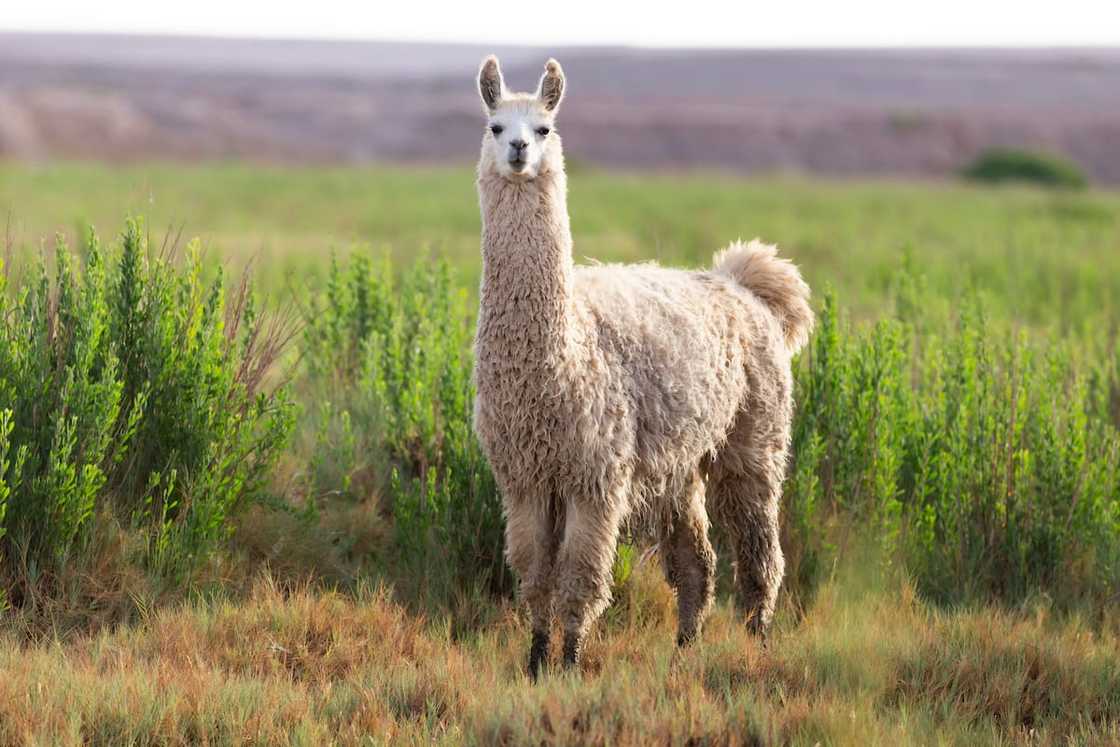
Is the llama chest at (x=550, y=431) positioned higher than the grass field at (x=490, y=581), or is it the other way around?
the llama chest at (x=550, y=431)

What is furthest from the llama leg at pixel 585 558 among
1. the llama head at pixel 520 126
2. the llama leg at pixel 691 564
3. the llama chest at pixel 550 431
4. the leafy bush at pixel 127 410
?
the leafy bush at pixel 127 410

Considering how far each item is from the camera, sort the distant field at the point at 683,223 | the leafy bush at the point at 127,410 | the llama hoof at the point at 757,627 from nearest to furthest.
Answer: the leafy bush at the point at 127,410 → the llama hoof at the point at 757,627 → the distant field at the point at 683,223

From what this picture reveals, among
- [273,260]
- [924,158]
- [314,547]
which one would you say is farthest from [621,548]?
[924,158]

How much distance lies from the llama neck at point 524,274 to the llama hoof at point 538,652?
1.13 meters

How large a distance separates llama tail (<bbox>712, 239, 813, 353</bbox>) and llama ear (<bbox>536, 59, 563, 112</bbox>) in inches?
54.6

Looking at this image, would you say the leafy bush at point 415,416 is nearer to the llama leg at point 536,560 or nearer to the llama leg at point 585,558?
the llama leg at point 536,560

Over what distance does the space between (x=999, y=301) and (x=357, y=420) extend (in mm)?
8798

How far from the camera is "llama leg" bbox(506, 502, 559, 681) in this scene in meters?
5.41

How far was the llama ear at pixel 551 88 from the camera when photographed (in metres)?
5.43

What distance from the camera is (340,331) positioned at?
853 cm

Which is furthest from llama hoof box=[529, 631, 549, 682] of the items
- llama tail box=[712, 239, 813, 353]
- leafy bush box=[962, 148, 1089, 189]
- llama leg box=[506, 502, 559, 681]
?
leafy bush box=[962, 148, 1089, 189]

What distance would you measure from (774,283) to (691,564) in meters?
1.41

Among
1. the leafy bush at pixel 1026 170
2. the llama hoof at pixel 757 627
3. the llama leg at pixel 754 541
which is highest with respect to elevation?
the leafy bush at pixel 1026 170

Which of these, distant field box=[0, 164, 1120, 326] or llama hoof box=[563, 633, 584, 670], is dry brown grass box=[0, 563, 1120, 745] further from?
distant field box=[0, 164, 1120, 326]
